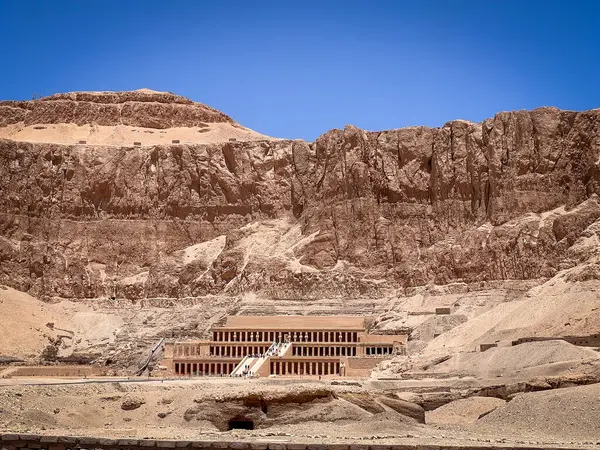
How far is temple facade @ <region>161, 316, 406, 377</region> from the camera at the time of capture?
93.8 meters

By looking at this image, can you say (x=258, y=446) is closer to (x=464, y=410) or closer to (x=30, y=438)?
(x=30, y=438)

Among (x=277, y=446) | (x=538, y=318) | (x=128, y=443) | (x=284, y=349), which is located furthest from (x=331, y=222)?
(x=277, y=446)

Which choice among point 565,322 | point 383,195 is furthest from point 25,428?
point 383,195

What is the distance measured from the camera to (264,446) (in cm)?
4259

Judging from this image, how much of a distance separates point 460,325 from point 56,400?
46.7 meters

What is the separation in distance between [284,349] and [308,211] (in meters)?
26.2

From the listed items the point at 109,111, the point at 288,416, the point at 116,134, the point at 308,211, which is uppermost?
the point at 109,111

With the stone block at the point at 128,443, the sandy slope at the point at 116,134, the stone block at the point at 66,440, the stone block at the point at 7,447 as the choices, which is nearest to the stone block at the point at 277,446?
the stone block at the point at 128,443

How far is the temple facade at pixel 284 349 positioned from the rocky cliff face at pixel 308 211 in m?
8.06

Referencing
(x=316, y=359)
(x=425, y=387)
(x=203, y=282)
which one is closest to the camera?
(x=425, y=387)

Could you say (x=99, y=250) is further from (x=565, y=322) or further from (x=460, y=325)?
(x=565, y=322)

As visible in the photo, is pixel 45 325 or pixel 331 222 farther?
pixel 331 222

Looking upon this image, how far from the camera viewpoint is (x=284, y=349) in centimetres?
9975

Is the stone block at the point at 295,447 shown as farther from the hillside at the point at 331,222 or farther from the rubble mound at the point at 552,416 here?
the hillside at the point at 331,222
